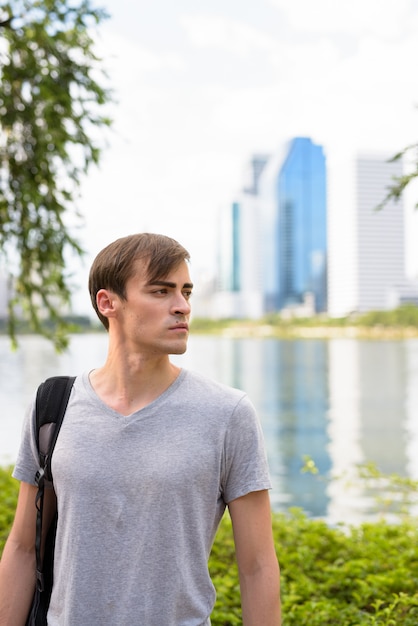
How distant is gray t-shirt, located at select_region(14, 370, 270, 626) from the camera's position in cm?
172

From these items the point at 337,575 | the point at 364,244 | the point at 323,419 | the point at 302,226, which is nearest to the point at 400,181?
the point at 337,575

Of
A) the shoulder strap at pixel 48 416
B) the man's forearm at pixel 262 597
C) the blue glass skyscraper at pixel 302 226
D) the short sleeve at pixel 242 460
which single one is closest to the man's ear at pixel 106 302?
the shoulder strap at pixel 48 416

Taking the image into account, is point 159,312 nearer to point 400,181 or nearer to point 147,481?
point 147,481

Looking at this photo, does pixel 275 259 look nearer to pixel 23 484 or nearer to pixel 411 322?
pixel 411 322

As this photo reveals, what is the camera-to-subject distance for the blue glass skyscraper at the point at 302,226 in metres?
165

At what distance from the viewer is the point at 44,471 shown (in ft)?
6.06

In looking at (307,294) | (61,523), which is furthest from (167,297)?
(307,294)

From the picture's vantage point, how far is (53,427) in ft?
6.11

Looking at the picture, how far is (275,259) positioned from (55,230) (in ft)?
565

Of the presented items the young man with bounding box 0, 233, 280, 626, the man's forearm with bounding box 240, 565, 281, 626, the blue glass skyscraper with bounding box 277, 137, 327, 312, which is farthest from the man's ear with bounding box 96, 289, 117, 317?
the blue glass skyscraper with bounding box 277, 137, 327, 312

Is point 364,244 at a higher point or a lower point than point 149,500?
higher

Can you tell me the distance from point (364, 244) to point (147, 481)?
487ft

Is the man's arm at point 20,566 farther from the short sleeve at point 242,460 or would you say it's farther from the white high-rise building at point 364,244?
the white high-rise building at point 364,244

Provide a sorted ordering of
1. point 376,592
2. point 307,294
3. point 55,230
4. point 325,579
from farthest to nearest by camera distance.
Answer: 1. point 307,294
2. point 55,230
3. point 325,579
4. point 376,592
